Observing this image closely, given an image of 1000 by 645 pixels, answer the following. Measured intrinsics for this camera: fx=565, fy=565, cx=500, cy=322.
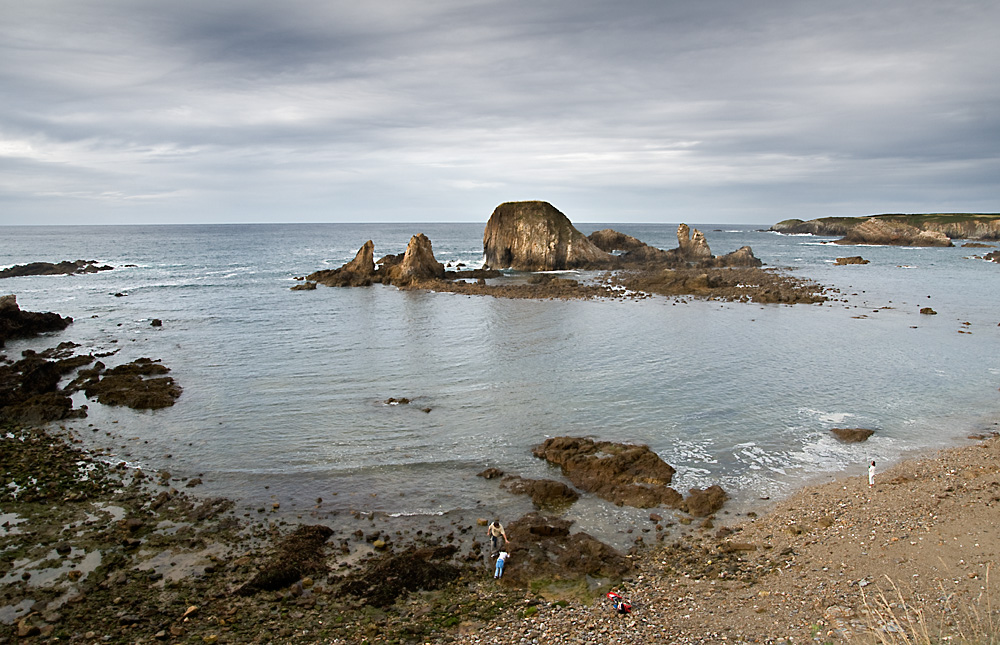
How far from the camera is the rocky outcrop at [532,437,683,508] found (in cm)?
1677

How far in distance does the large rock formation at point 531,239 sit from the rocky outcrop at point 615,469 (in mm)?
65506

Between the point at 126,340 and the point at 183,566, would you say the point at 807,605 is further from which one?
the point at 126,340

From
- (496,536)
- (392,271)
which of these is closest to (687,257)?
(392,271)

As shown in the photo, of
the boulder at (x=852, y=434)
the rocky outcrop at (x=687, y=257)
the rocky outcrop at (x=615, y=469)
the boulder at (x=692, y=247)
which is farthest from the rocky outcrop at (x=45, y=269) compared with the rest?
the boulder at (x=852, y=434)

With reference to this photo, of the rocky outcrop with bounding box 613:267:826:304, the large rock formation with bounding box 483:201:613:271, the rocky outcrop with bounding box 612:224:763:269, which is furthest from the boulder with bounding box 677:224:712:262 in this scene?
the rocky outcrop with bounding box 613:267:826:304

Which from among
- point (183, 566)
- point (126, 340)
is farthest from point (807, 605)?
point (126, 340)

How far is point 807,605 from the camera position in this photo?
11.0 m

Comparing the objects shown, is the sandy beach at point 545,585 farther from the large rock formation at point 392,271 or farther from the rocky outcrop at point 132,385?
the large rock formation at point 392,271

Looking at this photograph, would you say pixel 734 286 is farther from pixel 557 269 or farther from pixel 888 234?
pixel 888 234

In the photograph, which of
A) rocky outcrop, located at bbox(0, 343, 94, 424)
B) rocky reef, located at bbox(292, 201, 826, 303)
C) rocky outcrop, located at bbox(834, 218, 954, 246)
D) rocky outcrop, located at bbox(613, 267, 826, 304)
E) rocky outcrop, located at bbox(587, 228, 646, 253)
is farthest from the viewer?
rocky outcrop, located at bbox(834, 218, 954, 246)

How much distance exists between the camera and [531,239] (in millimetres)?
84188

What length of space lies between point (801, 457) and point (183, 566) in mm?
19022

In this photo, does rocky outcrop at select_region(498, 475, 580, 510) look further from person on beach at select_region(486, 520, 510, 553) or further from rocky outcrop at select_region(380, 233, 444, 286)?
rocky outcrop at select_region(380, 233, 444, 286)

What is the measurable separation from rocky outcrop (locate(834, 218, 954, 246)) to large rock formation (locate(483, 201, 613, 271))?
10269 centimetres
